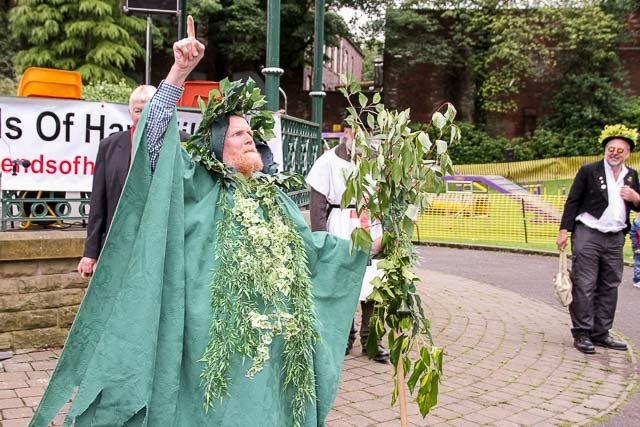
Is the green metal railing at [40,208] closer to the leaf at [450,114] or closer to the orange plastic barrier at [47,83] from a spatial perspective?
the orange plastic barrier at [47,83]

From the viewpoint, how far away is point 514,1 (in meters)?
32.2

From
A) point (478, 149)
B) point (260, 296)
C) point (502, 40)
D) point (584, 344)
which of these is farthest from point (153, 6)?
point (502, 40)

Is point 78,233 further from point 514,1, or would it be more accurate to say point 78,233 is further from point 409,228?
point 514,1

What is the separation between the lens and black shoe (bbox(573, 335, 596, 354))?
632 centimetres

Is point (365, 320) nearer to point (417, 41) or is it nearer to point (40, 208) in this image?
point (40, 208)

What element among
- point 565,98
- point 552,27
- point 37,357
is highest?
point 552,27

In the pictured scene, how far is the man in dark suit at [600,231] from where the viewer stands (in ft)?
21.0

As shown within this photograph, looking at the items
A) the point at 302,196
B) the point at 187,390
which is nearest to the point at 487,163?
the point at 302,196

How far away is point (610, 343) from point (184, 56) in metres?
5.54

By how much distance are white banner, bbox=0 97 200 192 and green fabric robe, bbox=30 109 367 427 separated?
10.9 ft

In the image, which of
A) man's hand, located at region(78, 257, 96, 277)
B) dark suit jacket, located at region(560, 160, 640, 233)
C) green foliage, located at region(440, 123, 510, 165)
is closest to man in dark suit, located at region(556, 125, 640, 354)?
dark suit jacket, located at region(560, 160, 640, 233)

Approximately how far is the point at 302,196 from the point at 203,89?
173 cm

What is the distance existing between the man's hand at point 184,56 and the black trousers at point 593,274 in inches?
195

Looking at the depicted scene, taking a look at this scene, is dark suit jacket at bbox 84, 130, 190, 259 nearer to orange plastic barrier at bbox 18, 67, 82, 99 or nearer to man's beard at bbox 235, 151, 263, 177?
man's beard at bbox 235, 151, 263, 177
